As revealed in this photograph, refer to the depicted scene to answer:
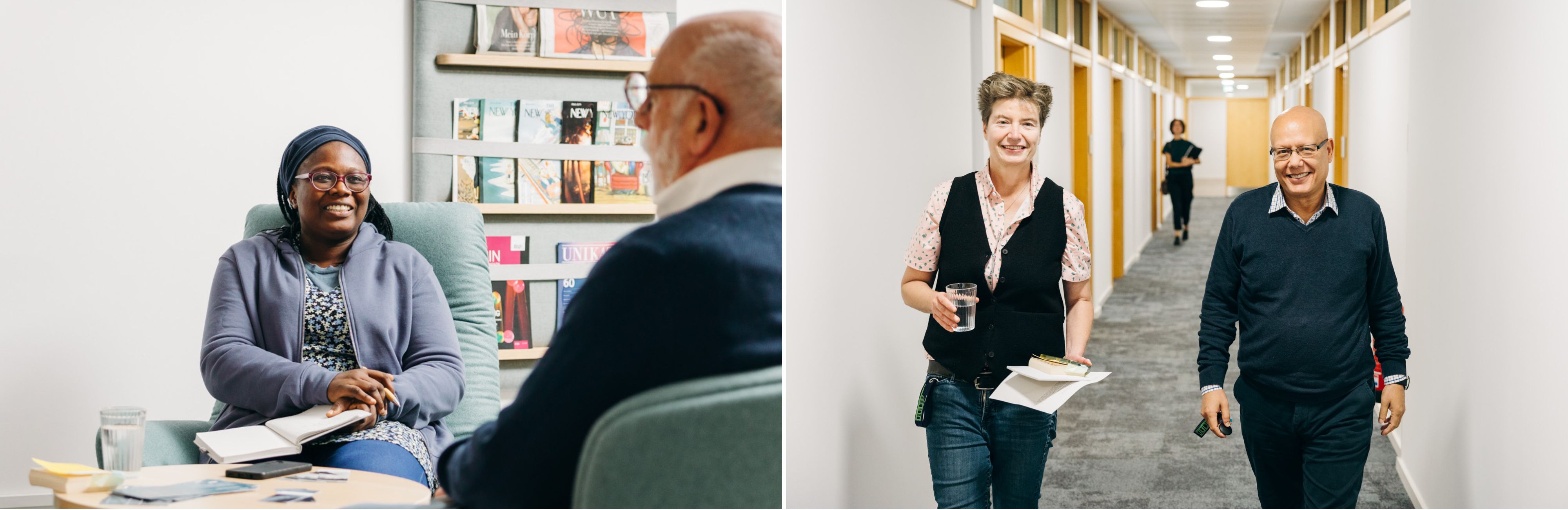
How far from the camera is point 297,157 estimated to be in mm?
2500

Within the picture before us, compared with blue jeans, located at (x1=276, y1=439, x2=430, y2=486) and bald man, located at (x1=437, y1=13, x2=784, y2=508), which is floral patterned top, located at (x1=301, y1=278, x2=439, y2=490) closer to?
blue jeans, located at (x1=276, y1=439, x2=430, y2=486)

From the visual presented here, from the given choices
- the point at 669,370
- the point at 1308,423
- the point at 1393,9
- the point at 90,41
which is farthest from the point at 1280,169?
the point at 90,41

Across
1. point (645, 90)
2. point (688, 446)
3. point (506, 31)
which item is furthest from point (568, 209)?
point (688, 446)

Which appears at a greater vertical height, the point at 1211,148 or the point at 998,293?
the point at 1211,148

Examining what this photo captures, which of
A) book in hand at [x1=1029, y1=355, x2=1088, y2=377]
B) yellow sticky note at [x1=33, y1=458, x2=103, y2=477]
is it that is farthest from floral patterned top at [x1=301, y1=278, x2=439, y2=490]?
book in hand at [x1=1029, y1=355, x2=1088, y2=377]

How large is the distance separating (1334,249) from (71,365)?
325cm

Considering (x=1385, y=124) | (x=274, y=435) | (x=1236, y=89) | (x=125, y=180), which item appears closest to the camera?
(x=274, y=435)

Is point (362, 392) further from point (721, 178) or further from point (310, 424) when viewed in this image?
point (721, 178)

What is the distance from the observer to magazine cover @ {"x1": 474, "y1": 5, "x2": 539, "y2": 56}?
3.36 metres

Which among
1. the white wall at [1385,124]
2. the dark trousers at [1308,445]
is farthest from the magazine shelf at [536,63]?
the white wall at [1385,124]

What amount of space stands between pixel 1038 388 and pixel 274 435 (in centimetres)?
163

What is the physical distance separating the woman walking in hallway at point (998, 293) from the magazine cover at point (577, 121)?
173cm

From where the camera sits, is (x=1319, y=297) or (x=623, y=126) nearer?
(x=1319, y=297)

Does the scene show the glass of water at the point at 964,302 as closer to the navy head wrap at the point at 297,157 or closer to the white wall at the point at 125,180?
the navy head wrap at the point at 297,157
